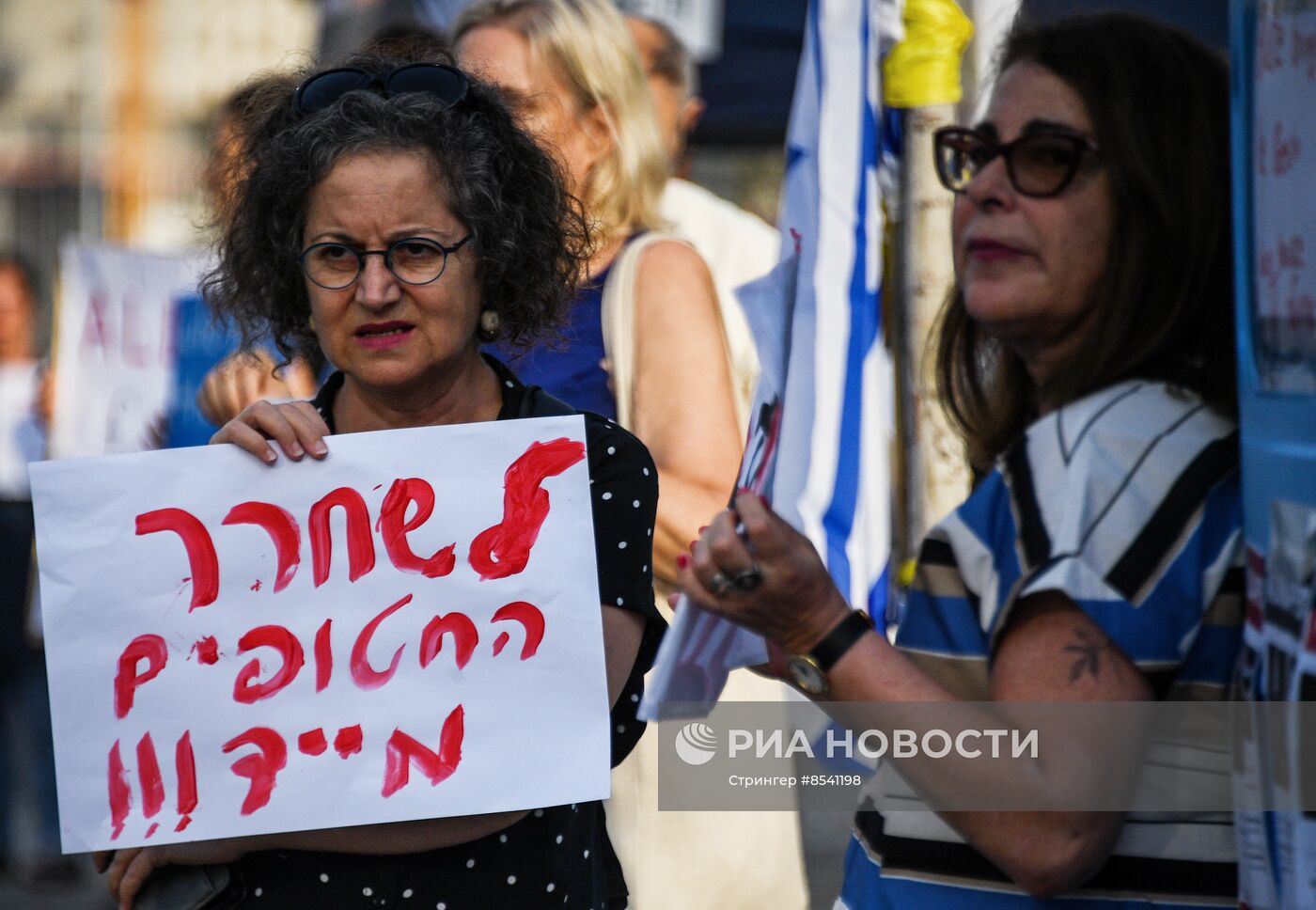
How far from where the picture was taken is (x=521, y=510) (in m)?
1.92

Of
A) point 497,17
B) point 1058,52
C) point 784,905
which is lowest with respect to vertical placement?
point 784,905

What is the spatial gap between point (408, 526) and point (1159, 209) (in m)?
0.91

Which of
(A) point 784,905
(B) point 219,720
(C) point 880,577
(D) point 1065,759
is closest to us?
(D) point 1065,759

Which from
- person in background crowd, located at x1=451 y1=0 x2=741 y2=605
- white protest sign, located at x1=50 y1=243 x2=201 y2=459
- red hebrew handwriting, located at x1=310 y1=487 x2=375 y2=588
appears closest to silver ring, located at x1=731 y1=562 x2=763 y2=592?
red hebrew handwriting, located at x1=310 y1=487 x2=375 y2=588

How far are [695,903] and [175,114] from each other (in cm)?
1338

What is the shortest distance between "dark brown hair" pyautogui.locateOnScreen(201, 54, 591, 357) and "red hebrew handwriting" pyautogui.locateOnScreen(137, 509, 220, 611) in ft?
1.32

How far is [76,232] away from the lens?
14070mm

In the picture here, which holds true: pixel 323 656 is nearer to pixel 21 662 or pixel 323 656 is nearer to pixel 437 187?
pixel 437 187

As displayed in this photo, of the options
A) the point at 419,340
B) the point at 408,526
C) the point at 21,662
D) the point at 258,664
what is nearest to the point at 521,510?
the point at 408,526

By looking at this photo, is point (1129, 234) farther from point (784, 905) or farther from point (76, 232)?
point (76, 232)

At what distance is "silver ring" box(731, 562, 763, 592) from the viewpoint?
5.86ft

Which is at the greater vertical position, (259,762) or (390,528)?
(390,528)

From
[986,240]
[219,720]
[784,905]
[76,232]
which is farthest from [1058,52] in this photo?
[76,232]

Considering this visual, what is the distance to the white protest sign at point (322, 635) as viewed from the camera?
6.04 feet
